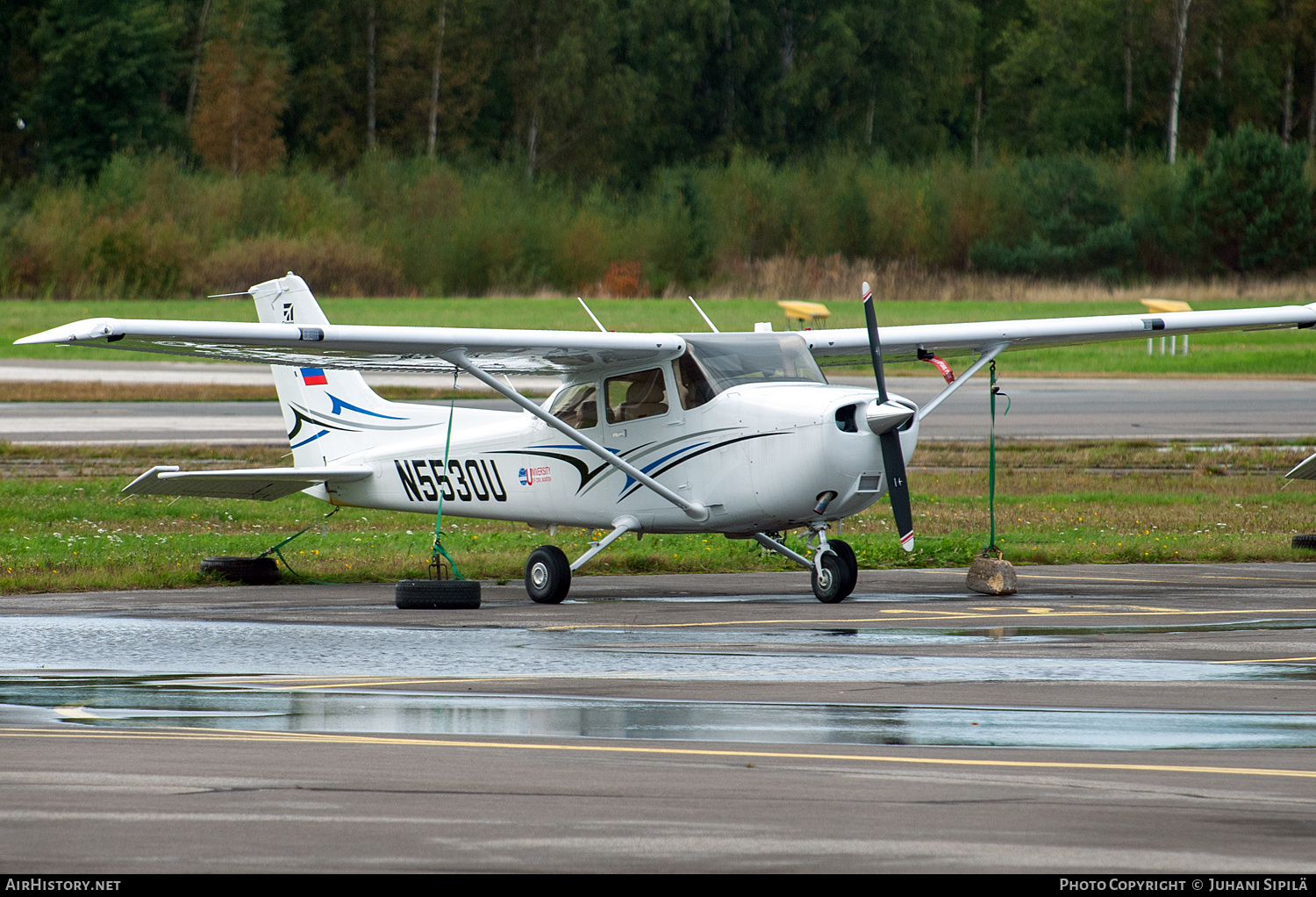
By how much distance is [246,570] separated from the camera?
599 inches

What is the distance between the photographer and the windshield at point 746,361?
14109mm

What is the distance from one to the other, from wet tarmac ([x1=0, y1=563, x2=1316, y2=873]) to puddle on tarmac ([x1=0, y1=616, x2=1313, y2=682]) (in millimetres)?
47

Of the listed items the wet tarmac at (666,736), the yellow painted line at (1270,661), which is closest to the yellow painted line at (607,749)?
the wet tarmac at (666,736)

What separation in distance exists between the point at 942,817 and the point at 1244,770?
159 centimetres

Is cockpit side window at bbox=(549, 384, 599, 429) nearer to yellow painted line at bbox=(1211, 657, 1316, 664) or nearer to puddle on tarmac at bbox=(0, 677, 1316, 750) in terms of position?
puddle on tarmac at bbox=(0, 677, 1316, 750)

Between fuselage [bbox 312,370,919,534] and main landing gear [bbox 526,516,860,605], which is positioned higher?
fuselage [bbox 312,370,919,534]

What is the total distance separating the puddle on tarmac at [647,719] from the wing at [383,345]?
4109mm

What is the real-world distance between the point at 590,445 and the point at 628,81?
74816 mm

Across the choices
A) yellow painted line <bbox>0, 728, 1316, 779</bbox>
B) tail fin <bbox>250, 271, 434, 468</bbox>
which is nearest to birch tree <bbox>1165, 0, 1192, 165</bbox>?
tail fin <bbox>250, 271, 434, 468</bbox>

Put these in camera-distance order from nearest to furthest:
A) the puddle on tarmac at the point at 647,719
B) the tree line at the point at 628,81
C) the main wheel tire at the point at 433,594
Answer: the puddle on tarmac at the point at 647,719 → the main wheel tire at the point at 433,594 → the tree line at the point at 628,81

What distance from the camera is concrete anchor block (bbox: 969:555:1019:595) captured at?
13914mm

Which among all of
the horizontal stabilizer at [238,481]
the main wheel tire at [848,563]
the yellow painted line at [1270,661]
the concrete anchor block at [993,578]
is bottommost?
the concrete anchor block at [993,578]

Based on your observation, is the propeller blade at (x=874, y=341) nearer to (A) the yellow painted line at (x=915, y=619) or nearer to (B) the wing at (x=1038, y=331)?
(B) the wing at (x=1038, y=331)

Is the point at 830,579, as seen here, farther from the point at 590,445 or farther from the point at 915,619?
the point at 590,445
